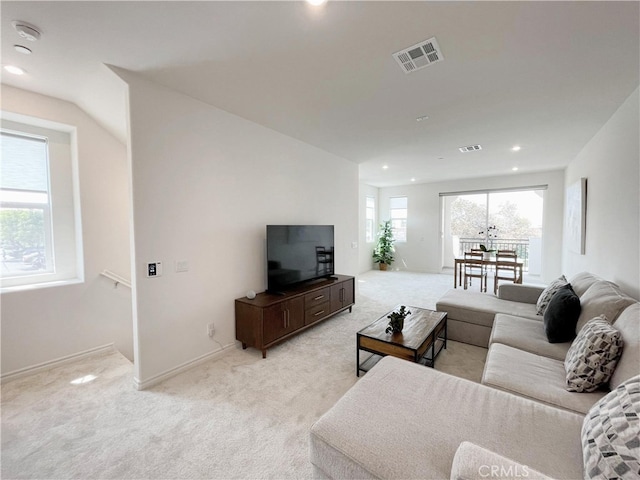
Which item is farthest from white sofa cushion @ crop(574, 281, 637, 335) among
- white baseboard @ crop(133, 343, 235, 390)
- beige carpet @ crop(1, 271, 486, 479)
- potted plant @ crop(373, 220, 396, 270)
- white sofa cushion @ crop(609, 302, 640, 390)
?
potted plant @ crop(373, 220, 396, 270)

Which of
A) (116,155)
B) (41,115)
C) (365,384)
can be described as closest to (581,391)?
(365,384)

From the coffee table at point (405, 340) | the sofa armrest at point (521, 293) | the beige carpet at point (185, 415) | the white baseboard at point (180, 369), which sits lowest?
the beige carpet at point (185, 415)

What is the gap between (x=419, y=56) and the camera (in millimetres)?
1991

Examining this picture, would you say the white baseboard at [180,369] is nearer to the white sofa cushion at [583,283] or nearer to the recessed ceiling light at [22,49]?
the recessed ceiling light at [22,49]

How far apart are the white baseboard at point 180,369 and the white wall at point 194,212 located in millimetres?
17

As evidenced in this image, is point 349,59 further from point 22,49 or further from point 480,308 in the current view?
point 480,308

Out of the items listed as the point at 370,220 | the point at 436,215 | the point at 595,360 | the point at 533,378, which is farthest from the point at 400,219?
the point at 595,360

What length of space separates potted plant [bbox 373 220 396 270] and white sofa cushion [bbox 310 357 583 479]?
6.71 m

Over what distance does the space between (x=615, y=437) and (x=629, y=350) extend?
0.83 m

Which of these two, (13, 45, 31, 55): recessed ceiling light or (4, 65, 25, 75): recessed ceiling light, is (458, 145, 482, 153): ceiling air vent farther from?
(4, 65, 25, 75): recessed ceiling light

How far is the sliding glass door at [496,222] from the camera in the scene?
6.95 m

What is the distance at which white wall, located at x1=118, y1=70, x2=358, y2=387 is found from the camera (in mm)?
2363

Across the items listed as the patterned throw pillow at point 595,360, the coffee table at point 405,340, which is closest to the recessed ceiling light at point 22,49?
the coffee table at point 405,340

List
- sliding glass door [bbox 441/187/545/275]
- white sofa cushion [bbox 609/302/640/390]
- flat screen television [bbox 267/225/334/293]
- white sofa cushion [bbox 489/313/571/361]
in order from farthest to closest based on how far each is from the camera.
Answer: sliding glass door [bbox 441/187/545/275] < flat screen television [bbox 267/225/334/293] < white sofa cushion [bbox 489/313/571/361] < white sofa cushion [bbox 609/302/640/390]
